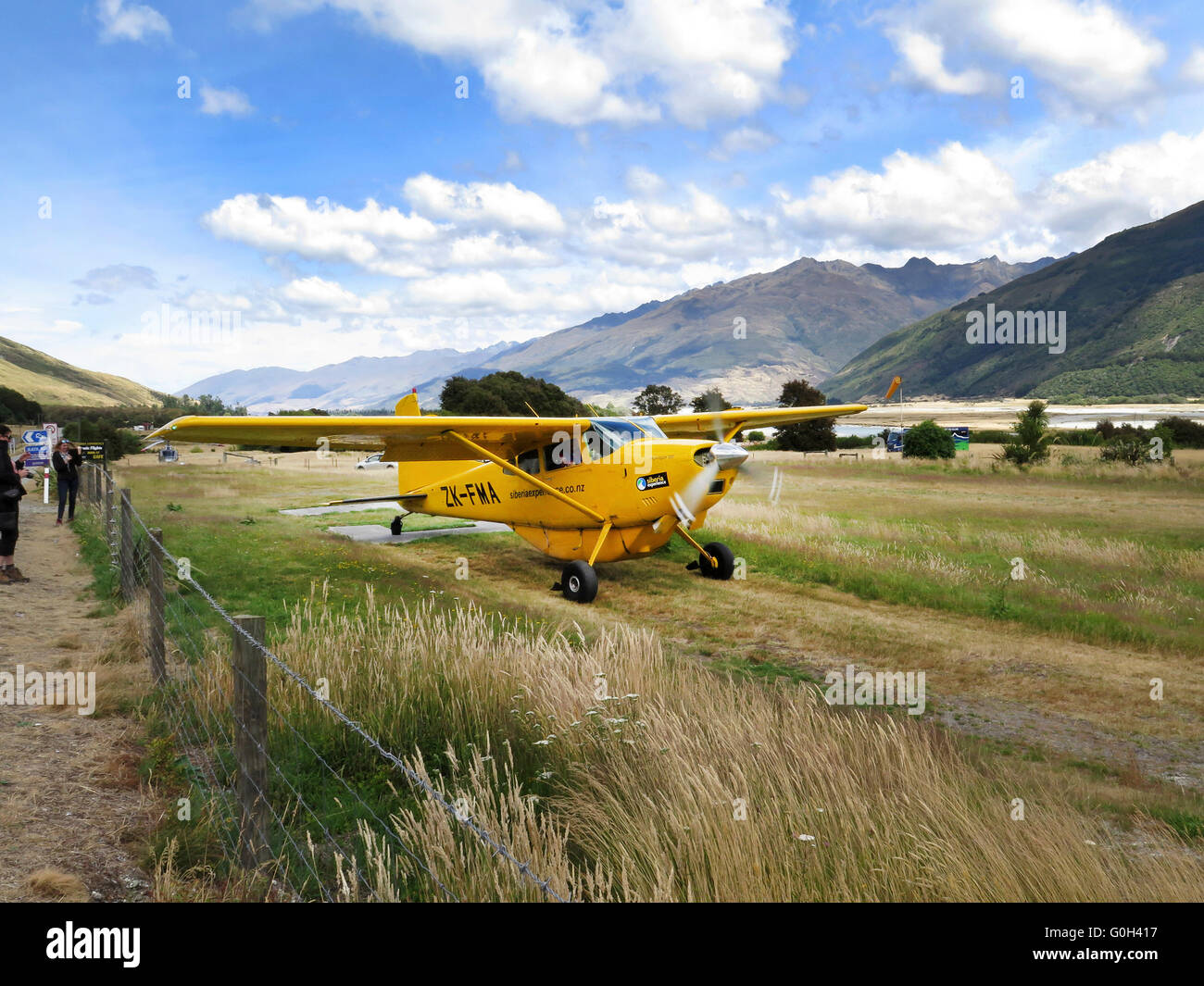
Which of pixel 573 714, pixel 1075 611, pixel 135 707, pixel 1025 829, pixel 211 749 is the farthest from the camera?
pixel 1075 611

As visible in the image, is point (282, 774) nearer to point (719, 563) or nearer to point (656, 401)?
point (719, 563)

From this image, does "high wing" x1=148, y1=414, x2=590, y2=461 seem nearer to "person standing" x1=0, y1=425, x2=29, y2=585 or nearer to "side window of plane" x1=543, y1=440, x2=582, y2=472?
"side window of plane" x1=543, y1=440, x2=582, y2=472

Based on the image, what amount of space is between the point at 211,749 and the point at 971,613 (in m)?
9.58

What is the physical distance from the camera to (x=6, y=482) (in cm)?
1122

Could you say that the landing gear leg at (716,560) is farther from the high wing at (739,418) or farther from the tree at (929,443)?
the tree at (929,443)

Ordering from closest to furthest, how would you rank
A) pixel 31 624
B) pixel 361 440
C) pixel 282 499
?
pixel 31 624
pixel 361 440
pixel 282 499

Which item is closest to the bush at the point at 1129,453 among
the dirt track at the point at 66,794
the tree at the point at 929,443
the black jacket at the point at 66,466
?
the tree at the point at 929,443

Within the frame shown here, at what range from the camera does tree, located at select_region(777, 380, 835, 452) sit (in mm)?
49906

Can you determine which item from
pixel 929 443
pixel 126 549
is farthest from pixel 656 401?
pixel 126 549

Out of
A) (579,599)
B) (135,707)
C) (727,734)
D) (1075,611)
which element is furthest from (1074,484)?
(135,707)

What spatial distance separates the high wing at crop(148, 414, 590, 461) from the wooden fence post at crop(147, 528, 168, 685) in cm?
136

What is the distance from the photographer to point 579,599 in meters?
11.4

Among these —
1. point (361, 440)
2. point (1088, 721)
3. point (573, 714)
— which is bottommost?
point (1088, 721)
